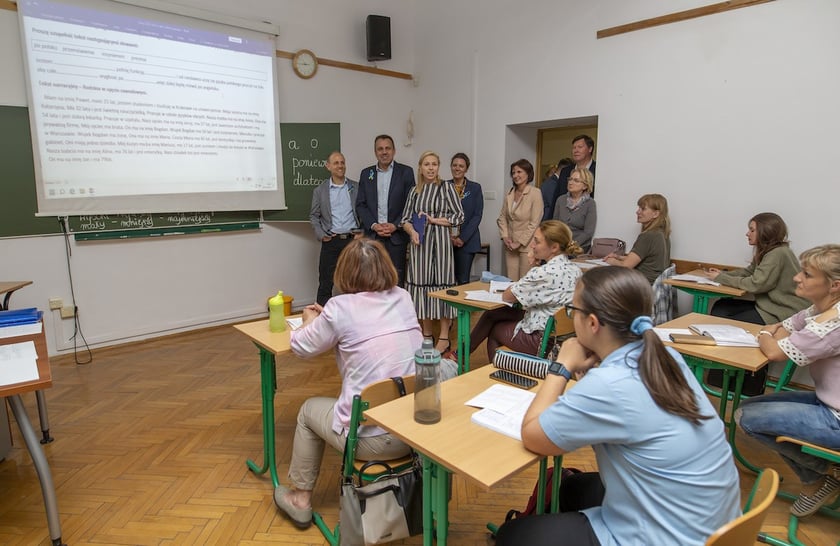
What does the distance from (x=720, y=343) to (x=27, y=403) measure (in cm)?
405

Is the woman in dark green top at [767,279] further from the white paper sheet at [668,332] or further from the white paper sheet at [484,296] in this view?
the white paper sheet at [484,296]

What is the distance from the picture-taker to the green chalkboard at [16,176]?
389cm

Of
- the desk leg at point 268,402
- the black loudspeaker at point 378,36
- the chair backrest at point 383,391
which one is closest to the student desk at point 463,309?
the desk leg at point 268,402

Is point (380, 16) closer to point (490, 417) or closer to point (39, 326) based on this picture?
point (39, 326)

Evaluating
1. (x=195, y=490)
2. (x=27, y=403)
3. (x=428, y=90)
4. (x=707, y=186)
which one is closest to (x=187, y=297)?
(x=27, y=403)

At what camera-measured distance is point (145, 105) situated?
4.47 meters

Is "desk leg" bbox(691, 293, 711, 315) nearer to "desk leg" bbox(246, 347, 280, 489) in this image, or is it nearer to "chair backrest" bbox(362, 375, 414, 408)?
"chair backrest" bbox(362, 375, 414, 408)

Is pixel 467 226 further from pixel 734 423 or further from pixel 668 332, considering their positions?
pixel 734 423

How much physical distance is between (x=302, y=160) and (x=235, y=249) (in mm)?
1164

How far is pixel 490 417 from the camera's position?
1552mm

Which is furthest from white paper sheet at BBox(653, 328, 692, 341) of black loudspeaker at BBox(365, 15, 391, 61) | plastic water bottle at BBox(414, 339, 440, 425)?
black loudspeaker at BBox(365, 15, 391, 61)

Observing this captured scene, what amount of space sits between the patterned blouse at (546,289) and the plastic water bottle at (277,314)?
1.35m

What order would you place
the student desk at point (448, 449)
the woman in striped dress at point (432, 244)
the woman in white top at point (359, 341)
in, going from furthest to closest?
the woman in striped dress at point (432, 244) → the woman in white top at point (359, 341) → the student desk at point (448, 449)

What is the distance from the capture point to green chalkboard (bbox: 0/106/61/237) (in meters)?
3.89
